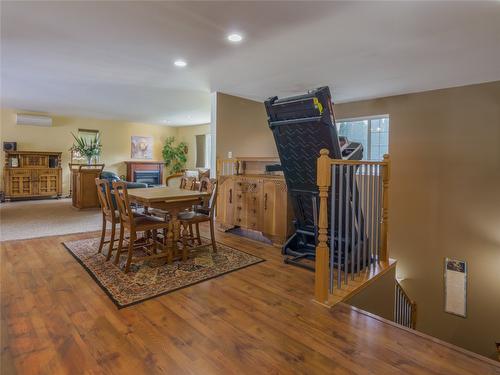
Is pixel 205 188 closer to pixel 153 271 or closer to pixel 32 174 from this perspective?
pixel 153 271

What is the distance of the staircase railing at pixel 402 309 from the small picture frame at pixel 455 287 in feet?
3.90

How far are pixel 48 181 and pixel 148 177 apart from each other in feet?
9.49

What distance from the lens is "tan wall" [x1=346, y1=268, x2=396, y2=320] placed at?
2582mm

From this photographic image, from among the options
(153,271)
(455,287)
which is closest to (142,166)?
(153,271)

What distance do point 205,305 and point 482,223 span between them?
4.61 m

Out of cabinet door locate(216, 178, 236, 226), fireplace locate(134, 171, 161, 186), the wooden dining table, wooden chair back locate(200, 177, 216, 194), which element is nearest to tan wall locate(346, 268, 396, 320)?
the wooden dining table

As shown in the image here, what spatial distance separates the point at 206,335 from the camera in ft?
6.20

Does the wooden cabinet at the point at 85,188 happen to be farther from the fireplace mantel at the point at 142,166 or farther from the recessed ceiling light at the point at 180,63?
the recessed ceiling light at the point at 180,63

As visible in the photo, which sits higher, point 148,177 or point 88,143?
point 88,143

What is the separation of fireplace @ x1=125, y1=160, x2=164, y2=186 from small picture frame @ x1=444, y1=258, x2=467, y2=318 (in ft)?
28.3

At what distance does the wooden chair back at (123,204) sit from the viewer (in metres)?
2.84

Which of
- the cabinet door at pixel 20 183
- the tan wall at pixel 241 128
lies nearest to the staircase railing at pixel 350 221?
the tan wall at pixel 241 128

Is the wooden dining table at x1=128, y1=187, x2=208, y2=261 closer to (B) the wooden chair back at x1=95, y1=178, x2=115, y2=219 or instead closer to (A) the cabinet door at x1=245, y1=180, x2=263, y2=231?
(B) the wooden chair back at x1=95, y1=178, x2=115, y2=219

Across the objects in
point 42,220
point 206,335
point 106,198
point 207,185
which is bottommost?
point 206,335
